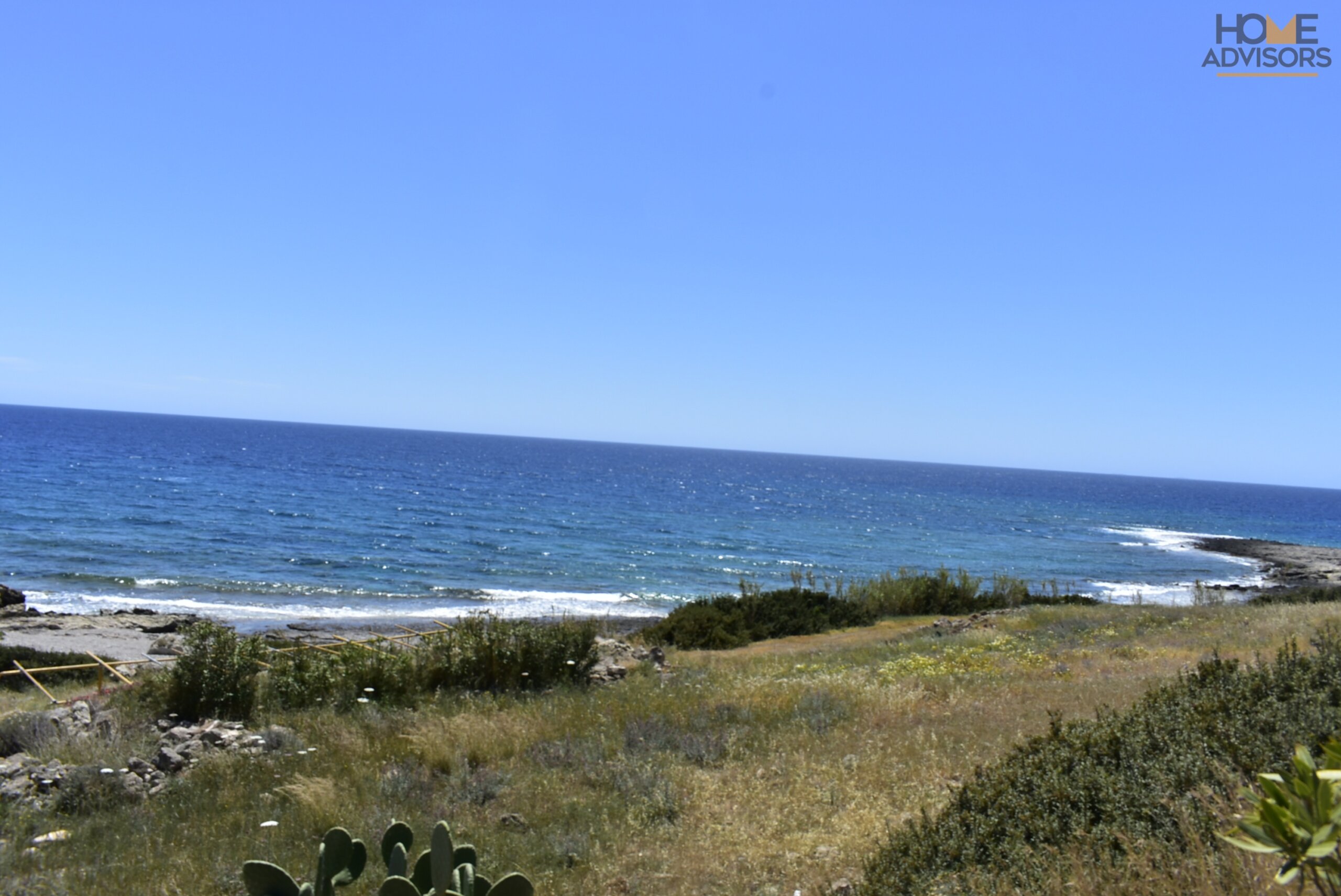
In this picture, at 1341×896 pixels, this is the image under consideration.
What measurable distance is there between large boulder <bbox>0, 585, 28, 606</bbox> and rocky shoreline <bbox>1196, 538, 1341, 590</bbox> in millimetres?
51977

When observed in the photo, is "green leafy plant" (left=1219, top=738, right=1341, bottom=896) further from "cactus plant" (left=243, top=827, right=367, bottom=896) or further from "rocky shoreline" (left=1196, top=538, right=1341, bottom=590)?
"rocky shoreline" (left=1196, top=538, right=1341, bottom=590)

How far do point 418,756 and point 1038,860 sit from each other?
641cm

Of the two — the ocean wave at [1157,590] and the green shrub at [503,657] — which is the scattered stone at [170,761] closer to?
the green shrub at [503,657]

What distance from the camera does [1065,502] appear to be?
405 ft

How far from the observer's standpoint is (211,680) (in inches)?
455

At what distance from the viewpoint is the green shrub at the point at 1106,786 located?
490 centimetres

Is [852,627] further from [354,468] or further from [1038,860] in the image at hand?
[354,468]

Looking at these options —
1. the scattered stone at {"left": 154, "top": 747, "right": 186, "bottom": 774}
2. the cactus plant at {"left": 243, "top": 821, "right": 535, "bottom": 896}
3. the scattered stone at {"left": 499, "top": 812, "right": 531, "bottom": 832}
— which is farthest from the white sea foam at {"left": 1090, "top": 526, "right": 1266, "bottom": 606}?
the cactus plant at {"left": 243, "top": 821, "right": 535, "bottom": 896}

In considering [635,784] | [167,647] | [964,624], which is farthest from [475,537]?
[635,784]

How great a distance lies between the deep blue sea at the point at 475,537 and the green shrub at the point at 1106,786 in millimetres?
25329

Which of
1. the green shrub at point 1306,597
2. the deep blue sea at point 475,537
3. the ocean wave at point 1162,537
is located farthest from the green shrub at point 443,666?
the ocean wave at point 1162,537

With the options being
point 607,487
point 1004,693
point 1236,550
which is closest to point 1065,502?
point 1236,550

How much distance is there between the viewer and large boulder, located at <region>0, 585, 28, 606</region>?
26.0 m

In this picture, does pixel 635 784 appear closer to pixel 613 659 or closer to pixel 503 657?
pixel 503 657
